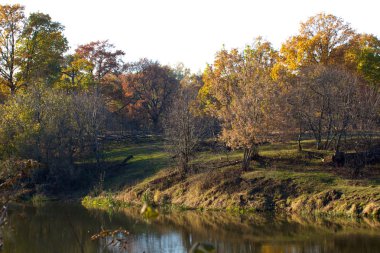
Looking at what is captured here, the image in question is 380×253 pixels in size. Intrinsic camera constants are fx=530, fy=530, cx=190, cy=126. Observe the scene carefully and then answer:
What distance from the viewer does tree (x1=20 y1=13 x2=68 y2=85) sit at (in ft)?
195

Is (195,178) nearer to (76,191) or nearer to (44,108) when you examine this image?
(76,191)

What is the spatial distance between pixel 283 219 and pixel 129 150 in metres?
28.4

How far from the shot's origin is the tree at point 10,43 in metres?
58.3

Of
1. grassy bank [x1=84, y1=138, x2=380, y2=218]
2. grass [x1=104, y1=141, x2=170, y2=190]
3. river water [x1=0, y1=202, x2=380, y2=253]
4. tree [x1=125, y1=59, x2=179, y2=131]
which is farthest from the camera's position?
tree [x1=125, y1=59, x2=179, y2=131]

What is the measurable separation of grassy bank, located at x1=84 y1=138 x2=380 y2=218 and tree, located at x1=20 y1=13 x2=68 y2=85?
753 inches

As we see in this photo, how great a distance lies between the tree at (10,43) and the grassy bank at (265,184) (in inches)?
782

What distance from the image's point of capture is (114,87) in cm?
6800

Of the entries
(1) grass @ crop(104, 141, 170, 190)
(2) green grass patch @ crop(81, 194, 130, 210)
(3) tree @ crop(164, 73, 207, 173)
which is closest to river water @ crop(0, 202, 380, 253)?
(2) green grass patch @ crop(81, 194, 130, 210)

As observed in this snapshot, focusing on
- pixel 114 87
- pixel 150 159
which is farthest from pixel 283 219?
Result: pixel 114 87

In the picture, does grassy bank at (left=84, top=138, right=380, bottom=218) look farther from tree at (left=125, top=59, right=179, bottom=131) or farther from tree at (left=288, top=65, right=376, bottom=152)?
tree at (left=125, top=59, right=179, bottom=131)

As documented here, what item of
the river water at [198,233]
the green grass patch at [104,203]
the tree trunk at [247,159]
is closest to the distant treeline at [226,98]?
the tree trunk at [247,159]

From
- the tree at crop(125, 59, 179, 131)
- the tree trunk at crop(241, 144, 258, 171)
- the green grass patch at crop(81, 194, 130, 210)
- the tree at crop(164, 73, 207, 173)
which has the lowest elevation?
the green grass patch at crop(81, 194, 130, 210)

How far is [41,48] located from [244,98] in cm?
3123

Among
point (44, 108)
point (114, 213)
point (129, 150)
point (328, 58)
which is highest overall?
point (328, 58)
